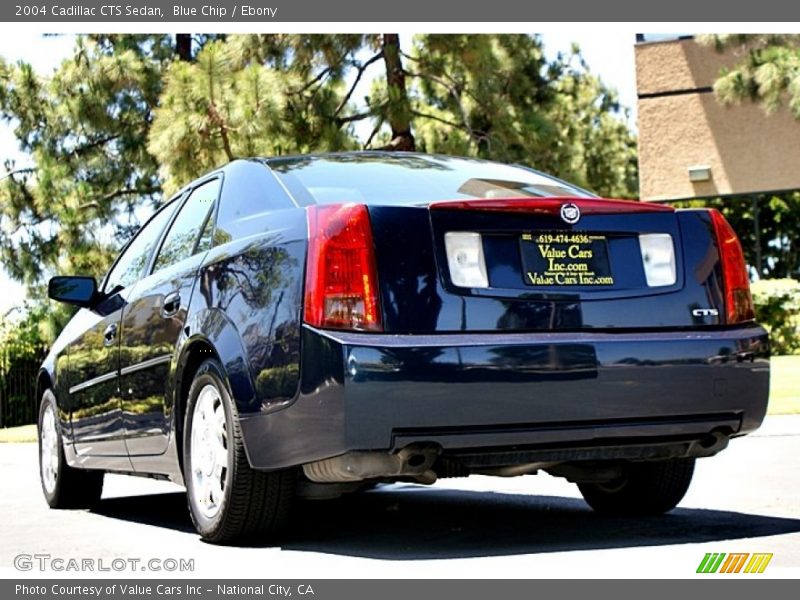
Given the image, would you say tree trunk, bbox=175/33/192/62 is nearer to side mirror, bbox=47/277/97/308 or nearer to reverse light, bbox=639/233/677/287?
side mirror, bbox=47/277/97/308

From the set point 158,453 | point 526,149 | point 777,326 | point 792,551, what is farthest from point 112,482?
point 777,326

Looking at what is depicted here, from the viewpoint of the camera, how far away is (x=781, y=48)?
20.0 metres

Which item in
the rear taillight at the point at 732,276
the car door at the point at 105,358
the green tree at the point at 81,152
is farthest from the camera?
the green tree at the point at 81,152

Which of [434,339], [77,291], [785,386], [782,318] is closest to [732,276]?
[434,339]

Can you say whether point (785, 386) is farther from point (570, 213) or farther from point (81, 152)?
point (81, 152)

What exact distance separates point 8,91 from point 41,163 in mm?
1412

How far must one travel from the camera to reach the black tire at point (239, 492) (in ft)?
17.4

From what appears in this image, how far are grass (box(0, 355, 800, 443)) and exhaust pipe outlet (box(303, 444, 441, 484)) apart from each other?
8.52 metres

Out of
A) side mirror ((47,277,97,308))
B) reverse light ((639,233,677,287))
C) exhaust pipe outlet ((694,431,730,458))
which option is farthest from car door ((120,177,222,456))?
exhaust pipe outlet ((694,431,730,458))

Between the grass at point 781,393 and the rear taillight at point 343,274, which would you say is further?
the grass at point 781,393

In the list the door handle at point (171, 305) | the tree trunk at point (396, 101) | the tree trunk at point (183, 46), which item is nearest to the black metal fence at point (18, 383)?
the tree trunk at point (183, 46)

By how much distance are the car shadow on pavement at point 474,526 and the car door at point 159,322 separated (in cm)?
56

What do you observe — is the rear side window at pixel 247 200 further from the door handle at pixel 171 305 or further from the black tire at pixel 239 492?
the black tire at pixel 239 492
